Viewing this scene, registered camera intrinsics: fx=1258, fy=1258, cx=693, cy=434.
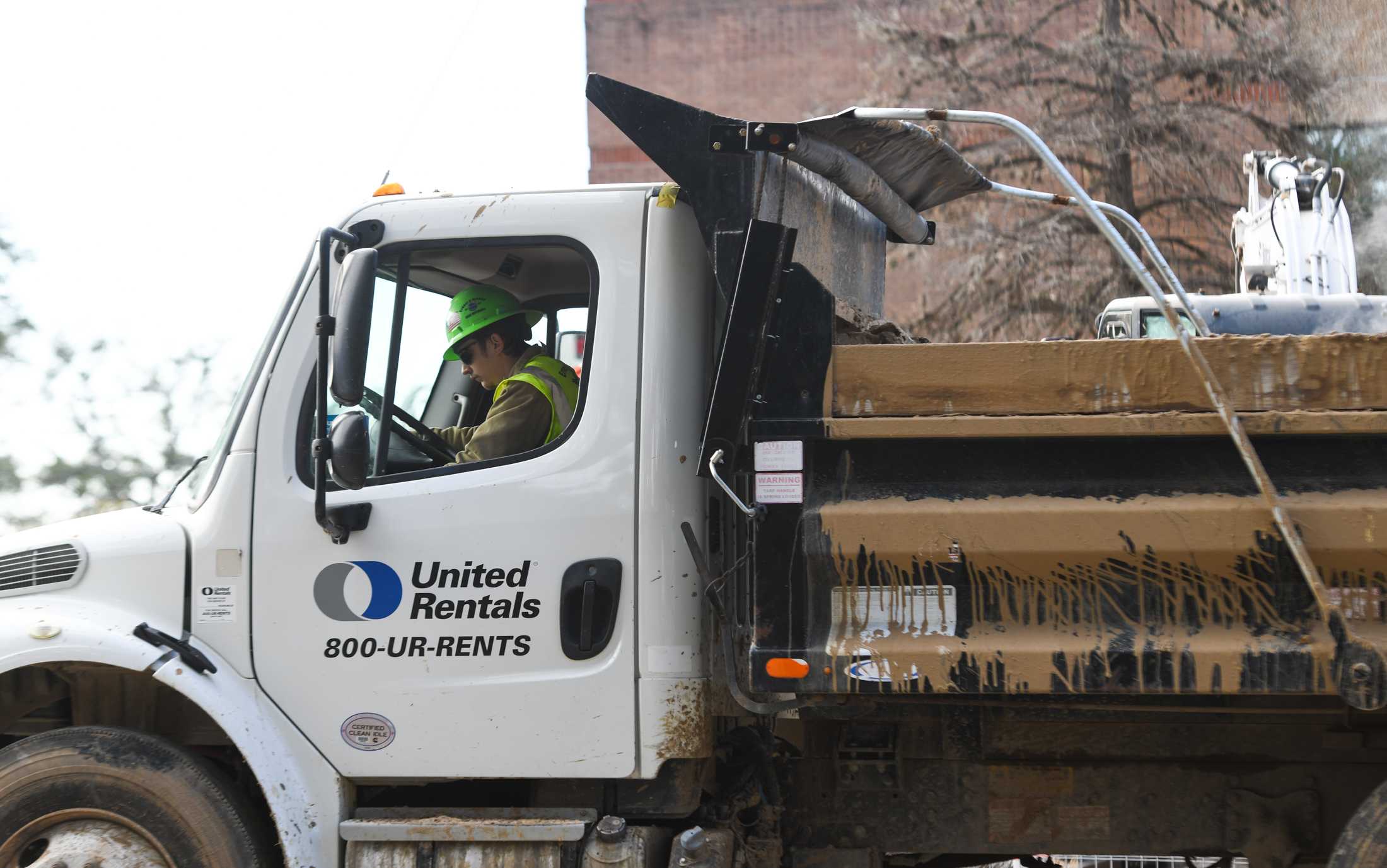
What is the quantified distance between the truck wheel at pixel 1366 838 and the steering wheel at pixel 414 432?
8.46 feet

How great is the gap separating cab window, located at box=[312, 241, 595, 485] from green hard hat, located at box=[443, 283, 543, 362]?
0.02m

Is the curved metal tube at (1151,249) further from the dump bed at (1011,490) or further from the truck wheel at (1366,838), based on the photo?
the truck wheel at (1366,838)

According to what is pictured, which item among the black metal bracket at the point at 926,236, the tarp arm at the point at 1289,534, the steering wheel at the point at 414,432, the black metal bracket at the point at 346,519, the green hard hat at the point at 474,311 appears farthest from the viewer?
the black metal bracket at the point at 926,236

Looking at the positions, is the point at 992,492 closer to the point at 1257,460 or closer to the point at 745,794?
the point at 1257,460

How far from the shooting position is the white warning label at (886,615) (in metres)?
3.15

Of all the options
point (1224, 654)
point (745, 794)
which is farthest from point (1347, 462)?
point (745, 794)

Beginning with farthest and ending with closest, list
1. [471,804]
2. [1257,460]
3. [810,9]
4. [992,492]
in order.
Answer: [810,9] < [471,804] < [992,492] < [1257,460]

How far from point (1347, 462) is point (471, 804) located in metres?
2.55

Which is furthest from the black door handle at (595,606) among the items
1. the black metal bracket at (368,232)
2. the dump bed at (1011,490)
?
the black metal bracket at (368,232)

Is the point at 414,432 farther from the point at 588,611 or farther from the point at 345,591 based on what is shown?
the point at 588,611

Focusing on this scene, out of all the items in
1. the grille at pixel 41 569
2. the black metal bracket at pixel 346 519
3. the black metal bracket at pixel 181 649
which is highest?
the black metal bracket at pixel 346 519

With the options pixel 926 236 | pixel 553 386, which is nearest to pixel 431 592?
pixel 553 386

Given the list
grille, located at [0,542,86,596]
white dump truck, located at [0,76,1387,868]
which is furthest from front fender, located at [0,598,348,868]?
grille, located at [0,542,86,596]

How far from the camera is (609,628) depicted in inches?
136
